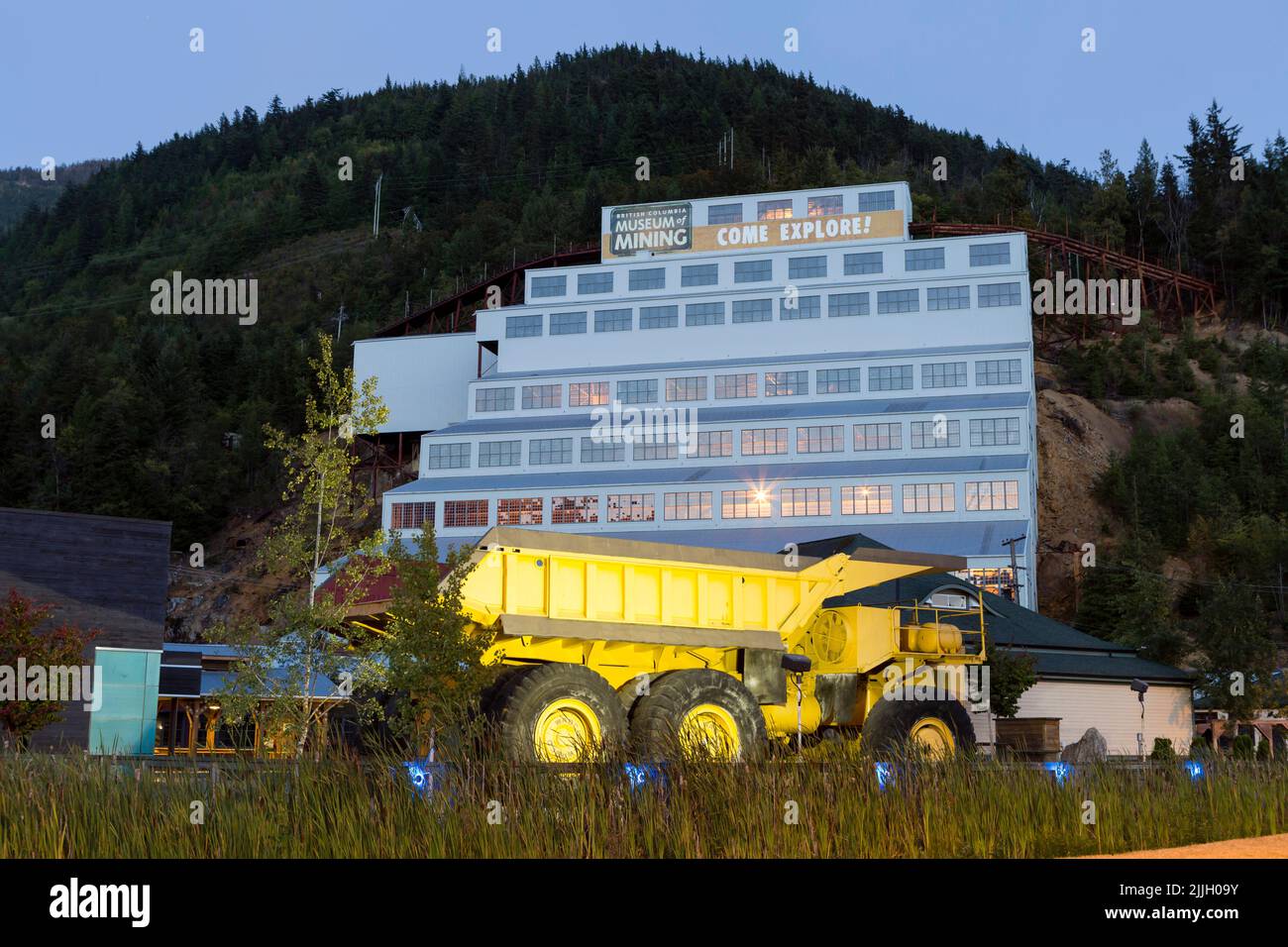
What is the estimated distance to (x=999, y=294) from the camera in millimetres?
82750

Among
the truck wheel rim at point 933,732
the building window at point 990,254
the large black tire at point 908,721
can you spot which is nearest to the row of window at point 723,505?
the building window at point 990,254

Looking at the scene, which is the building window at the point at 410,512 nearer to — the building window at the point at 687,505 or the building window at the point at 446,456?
the building window at the point at 446,456

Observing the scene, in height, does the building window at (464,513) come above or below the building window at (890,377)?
below

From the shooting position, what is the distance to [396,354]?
324ft

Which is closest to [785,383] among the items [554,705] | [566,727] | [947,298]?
[947,298]

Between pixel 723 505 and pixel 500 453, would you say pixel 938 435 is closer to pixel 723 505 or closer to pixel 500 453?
pixel 723 505

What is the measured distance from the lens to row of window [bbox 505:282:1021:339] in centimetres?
8331

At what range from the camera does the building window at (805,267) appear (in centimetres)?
8744

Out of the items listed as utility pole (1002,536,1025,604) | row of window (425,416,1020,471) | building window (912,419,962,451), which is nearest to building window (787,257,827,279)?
row of window (425,416,1020,471)

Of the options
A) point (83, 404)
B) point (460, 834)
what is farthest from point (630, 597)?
point (83, 404)

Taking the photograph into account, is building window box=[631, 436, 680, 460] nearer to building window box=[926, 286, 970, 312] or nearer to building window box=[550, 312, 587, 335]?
building window box=[550, 312, 587, 335]

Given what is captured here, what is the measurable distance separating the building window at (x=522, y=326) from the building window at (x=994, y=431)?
2911cm
